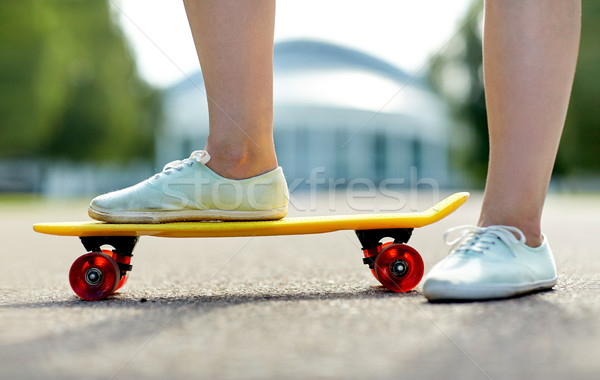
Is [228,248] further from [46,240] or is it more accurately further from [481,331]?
[481,331]

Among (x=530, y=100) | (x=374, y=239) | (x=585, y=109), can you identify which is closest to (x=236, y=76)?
(x=374, y=239)

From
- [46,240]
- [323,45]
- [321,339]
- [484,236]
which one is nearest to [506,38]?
[484,236]

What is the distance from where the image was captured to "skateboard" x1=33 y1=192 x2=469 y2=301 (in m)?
1.54

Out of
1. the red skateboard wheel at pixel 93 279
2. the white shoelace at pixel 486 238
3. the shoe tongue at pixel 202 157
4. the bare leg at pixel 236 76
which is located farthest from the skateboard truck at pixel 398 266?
the red skateboard wheel at pixel 93 279

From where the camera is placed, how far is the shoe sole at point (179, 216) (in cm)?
158

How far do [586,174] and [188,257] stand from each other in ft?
63.9

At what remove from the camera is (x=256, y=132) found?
167 cm

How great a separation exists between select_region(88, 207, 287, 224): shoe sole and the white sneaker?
47 centimetres

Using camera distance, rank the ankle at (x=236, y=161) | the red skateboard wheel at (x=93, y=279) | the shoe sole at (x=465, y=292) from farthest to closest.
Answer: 1. the ankle at (x=236, y=161)
2. the red skateboard wheel at (x=93, y=279)
3. the shoe sole at (x=465, y=292)

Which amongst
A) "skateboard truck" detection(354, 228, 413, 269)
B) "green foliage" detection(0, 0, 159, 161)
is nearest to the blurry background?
"green foliage" detection(0, 0, 159, 161)

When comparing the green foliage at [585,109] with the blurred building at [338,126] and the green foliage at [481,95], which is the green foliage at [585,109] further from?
the blurred building at [338,126]

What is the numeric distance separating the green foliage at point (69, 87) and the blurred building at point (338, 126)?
266 centimetres

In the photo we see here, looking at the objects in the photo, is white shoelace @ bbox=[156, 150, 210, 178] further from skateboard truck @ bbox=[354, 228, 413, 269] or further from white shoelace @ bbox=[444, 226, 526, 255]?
white shoelace @ bbox=[444, 226, 526, 255]

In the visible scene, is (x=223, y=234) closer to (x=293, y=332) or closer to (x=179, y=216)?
(x=179, y=216)
